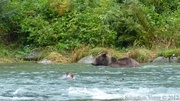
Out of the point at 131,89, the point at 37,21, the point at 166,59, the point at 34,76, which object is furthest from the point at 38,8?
the point at 131,89

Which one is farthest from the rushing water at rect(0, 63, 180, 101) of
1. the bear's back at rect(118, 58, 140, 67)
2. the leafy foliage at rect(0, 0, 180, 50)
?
the leafy foliage at rect(0, 0, 180, 50)

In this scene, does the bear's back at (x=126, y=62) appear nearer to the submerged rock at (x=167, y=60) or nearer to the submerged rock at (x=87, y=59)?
the submerged rock at (x=167, y=60)

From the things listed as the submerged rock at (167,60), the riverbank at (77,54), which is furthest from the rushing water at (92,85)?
the riverbank at (77,54)

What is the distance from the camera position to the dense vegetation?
31.7 meters

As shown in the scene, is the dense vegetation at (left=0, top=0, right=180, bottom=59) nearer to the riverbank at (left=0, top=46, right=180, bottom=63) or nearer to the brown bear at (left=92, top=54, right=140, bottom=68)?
the riverbank at (left=0, top=46, right=180, bottom=63)

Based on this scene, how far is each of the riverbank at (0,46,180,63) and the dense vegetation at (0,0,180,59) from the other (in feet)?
2.56

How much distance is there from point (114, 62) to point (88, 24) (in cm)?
788

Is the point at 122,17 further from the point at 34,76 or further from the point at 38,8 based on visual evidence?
Answer: the point at 34,76

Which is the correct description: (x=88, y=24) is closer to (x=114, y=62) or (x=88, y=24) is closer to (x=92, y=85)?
(x=114, y=62)

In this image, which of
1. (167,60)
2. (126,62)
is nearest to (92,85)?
(126,62)

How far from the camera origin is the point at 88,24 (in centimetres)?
3259

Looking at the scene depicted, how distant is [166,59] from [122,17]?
5647 millimetres

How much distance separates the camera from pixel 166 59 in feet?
91.9

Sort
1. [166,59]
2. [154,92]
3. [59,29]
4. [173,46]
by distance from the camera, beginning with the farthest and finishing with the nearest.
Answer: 1. [59,29]
2. [173,46]
3. [166,59]
4. [154,92]
